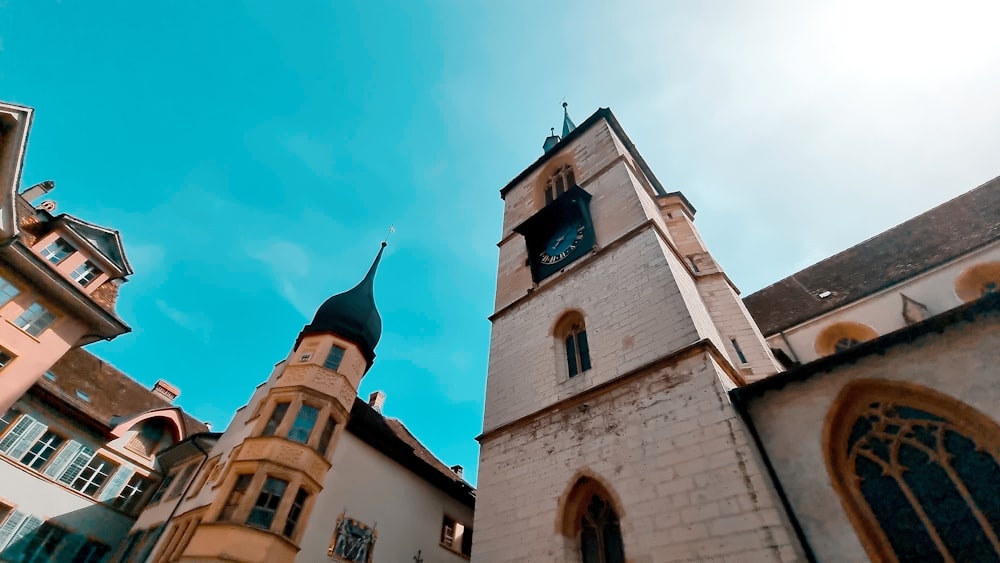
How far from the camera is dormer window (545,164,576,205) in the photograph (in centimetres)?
1757

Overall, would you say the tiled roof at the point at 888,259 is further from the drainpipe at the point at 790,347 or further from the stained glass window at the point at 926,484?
the stained glass window at the point at 926,484

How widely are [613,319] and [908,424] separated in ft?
16.2

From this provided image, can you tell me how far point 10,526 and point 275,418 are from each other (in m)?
7.82

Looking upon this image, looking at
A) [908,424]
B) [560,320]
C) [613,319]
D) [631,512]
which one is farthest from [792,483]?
[560,320]

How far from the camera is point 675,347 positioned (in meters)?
8.09

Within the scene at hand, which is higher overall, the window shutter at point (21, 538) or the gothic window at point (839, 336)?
the gothic window at point (839, 336)

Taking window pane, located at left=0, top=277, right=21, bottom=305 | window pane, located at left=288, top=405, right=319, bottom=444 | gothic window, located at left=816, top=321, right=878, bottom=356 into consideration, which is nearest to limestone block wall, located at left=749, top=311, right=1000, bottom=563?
gothic window, located at left=816, top=321, right=878, bottom=356

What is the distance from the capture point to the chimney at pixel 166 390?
71.3 feet

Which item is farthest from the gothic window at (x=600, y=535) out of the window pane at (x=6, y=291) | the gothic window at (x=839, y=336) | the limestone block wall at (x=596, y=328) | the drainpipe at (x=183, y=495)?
the window pane at (x=6, y=291)

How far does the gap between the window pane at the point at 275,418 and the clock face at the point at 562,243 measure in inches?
329

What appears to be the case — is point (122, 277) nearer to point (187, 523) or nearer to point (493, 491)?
point (187, 523)

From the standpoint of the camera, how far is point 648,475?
270 inches

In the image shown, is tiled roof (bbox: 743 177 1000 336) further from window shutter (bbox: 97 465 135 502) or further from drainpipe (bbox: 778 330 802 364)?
window shutter (bbox: 97 465 135 502)

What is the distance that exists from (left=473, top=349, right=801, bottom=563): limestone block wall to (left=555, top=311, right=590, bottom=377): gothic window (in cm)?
125
